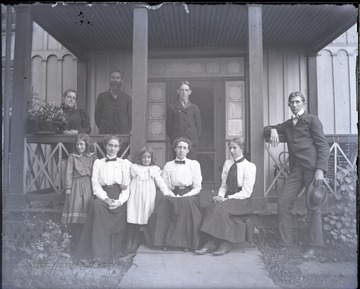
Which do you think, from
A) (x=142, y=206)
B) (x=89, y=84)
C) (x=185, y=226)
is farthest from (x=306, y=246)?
(x=89, y=84)

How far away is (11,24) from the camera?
5406mm

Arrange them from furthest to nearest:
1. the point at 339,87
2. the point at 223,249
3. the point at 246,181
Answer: the point at 339,87
the point at 246,181
the point at 223,249

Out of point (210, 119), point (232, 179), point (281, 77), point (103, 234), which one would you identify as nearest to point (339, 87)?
point (281, 77)

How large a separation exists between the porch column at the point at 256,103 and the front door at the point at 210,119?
654mm

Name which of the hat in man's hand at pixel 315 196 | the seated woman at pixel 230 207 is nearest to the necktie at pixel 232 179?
the seated woman at pixel 230 207

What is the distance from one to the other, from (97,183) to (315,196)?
2982 millimetres

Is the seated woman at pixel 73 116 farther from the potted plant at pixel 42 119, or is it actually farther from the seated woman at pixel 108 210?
the seated woman at pixel 108 210

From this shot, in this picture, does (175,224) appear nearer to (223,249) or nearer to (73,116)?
(223,249)

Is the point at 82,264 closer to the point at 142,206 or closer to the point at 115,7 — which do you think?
the point at 142,206

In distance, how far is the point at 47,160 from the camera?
538 cm

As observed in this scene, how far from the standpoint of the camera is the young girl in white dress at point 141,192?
5141 millimetres

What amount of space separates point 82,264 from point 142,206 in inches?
43.0

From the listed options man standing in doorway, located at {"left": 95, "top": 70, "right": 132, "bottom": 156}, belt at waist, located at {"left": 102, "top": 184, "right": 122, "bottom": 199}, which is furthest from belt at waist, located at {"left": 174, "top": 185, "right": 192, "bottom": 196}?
man standing in doorway, located at {"left": 95, "top": 70, "right": 132, "bottom": 156}

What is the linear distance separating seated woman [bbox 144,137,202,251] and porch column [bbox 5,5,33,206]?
196 cm
